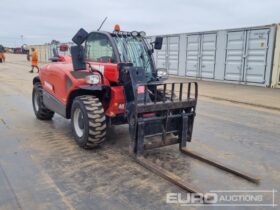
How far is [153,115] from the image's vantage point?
15.4 ft

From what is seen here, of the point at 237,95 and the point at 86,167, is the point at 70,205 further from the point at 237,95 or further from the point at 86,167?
the point at 237,95

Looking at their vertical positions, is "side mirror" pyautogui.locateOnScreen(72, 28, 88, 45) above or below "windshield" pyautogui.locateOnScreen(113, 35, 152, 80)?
above

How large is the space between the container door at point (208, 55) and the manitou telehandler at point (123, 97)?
11.5 meters

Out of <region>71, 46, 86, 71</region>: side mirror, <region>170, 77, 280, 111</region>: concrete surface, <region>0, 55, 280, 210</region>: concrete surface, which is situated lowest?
<region>0, 55, 280, 210</region>: concrete surface

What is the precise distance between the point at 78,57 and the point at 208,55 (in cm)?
1282

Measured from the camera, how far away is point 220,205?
3.32m

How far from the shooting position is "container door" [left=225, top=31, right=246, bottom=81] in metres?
15.0

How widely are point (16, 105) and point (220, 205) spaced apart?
7.26m

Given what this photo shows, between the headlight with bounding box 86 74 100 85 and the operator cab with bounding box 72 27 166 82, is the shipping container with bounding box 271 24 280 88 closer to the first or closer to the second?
the operator cab with bounding box 72 27 166 82

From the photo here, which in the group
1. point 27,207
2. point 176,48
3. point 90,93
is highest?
point 176,48

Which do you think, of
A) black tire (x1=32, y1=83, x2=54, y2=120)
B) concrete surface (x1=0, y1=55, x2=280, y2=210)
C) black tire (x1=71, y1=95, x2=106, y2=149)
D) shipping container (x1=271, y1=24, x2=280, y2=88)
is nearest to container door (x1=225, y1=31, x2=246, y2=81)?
shipping container (x1=271, y1=24, x2=280, y2=88)

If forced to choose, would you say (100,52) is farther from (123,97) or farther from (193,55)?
(193,55)

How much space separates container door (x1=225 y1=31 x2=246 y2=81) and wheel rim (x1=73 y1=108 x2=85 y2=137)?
1197cm

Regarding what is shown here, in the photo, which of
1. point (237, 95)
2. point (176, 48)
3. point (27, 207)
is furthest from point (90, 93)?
point (176, 48)
